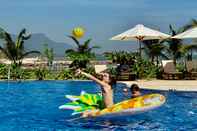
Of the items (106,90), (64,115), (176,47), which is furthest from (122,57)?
(106,90)

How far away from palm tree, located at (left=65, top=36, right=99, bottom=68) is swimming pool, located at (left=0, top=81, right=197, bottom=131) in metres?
7.55

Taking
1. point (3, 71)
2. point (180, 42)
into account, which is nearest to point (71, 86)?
point (3, 71)

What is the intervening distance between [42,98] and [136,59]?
9.40 m

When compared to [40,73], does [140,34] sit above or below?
above

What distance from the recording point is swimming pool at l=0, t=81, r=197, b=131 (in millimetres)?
12477

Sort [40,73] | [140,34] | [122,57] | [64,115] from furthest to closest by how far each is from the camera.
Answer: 1. [40,73]
2. [122,57]
3. [140,34]
4. [64,115]

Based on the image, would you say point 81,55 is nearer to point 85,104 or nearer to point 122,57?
A: point 122,57

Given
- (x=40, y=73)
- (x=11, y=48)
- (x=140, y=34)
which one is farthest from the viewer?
(x=11, y=48)

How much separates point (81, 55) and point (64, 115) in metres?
17.6

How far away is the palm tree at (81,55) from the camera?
3166 centimetres

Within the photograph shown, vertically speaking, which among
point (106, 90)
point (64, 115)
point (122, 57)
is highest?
point (122, 57)

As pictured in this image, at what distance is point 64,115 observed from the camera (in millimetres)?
14289

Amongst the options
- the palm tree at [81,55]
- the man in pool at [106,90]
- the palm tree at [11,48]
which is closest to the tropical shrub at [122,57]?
the palm tree at [81,55]

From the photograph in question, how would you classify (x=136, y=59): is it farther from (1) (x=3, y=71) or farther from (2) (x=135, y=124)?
(2) (x=135, y=124)
